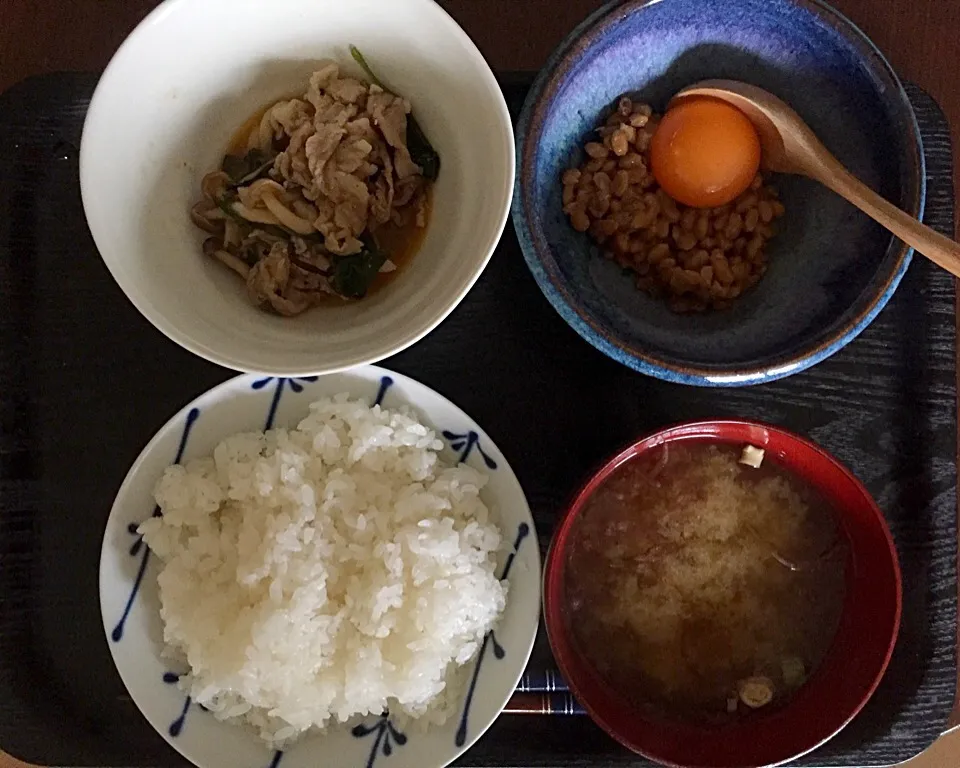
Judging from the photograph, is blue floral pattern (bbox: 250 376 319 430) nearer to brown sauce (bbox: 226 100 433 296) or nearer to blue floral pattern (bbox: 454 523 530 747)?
brown sauce (bbox: 226 100 433 296)

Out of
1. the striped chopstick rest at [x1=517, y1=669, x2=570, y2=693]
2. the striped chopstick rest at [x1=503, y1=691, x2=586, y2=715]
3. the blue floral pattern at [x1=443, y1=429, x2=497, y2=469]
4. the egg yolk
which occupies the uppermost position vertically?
the egg yolk

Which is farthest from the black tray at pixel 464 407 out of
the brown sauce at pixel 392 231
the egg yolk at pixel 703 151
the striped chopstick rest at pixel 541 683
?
the egg yolk at pixel 703 151

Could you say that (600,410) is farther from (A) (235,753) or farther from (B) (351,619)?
(A) (235,753)

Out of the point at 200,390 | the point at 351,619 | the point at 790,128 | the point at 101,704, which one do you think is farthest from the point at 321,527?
the point at 790,128

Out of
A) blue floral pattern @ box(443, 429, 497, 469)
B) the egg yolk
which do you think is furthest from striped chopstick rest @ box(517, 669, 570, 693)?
the egg yolk

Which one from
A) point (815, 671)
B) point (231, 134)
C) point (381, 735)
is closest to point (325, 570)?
point (381, 735)

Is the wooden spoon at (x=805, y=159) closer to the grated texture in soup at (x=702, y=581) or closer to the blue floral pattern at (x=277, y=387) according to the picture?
the grated texture in soup at (x=702, y=581)

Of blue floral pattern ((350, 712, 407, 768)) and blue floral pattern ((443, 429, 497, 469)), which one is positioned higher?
blue floral pattern ((443, 429, 497, 469))
